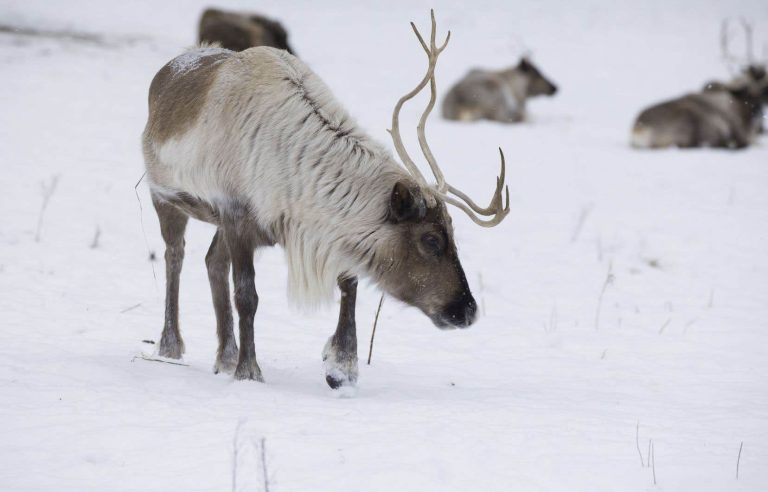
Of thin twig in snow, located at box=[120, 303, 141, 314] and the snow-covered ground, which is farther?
thin twig in snow, located at box=[120, 303, 141, 314]

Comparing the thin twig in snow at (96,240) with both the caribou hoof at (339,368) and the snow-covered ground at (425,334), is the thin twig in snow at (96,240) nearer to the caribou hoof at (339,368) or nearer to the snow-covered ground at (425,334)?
the snow-covered ground at (425,334)

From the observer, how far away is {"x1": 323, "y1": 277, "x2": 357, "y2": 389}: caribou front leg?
13.6 ft

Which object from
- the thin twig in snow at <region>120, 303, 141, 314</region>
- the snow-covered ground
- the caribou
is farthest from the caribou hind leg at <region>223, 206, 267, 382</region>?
the caribou

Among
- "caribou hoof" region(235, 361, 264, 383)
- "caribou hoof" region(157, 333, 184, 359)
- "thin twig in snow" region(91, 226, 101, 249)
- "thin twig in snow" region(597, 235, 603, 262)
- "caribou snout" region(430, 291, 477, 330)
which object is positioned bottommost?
"thin twig in snow" region(597, 235, 603, 262)

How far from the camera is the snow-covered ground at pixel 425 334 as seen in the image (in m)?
3.05

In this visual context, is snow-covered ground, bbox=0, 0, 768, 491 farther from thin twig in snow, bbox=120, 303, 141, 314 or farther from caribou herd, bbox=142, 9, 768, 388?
caribou herd, bbox=142, 9, 768, 388

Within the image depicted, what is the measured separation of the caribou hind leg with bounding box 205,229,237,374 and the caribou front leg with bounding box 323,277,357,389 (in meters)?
0.50

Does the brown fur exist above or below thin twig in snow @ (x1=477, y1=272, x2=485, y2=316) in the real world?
above

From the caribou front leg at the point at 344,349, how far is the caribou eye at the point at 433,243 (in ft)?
1.39

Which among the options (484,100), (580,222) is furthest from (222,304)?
(484,100)

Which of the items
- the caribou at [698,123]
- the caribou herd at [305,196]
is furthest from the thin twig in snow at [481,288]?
the caribou at [698,123]

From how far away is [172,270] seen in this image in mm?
4848

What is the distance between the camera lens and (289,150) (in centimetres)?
406

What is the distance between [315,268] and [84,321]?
1.65 meters
